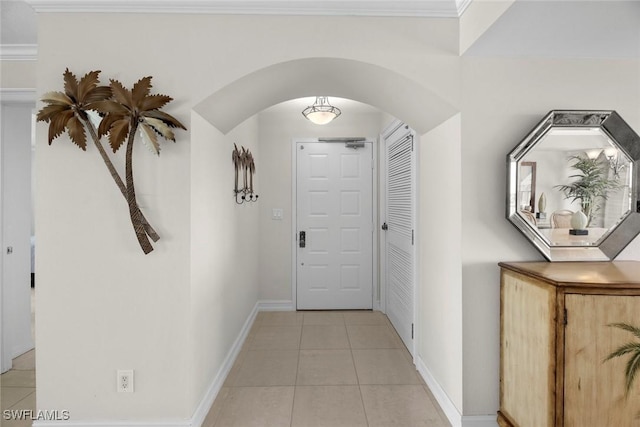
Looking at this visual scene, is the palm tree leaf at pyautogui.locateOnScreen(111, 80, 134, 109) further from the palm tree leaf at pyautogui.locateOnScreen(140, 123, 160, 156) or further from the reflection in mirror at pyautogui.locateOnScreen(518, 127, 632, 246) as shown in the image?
the reflection in mirror at pyautogui.locateOnScreen(518, 127, 632, 246)

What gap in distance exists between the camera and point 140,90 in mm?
1897

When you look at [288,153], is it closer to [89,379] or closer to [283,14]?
[283,14]

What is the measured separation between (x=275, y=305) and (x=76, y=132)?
10.3 ft

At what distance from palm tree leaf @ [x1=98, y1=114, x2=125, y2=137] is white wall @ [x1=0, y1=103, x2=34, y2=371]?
1627mm

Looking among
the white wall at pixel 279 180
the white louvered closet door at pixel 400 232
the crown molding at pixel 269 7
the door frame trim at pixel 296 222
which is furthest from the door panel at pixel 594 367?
the white wall at pixel 279 180

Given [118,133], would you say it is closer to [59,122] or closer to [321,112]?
[59,122]

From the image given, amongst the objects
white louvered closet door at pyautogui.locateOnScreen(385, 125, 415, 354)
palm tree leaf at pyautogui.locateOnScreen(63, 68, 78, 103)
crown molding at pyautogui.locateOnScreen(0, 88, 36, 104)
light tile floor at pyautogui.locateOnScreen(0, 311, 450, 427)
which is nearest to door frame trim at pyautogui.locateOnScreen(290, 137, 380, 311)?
white louvered closet door at pyautogui.locateOnScreen(385, 125, 415, 354)

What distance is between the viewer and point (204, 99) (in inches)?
80.2

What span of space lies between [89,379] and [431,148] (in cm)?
254

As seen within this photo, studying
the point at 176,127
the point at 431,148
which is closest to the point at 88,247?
the point at 176,127

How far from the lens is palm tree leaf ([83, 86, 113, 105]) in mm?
1914

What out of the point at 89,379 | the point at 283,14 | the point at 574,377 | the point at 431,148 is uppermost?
the point at 283,14

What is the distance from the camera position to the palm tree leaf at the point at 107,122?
1.91 meters

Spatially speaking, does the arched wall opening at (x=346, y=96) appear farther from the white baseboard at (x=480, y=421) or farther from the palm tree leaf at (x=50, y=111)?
the palm tree leaf at (x=50, y=111)
